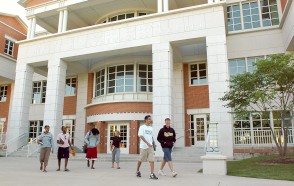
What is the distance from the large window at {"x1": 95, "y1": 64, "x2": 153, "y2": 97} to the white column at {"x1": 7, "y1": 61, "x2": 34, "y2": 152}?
6.36 metres

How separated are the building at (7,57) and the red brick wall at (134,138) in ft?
Answer: 48.1

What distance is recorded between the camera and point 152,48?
17.0 metres

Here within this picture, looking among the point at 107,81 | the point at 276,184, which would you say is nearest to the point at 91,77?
the point at 107,81

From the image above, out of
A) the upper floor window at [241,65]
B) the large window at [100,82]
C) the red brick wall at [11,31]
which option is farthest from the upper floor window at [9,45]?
the upper floor window at [241,65]

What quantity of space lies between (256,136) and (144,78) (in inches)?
347

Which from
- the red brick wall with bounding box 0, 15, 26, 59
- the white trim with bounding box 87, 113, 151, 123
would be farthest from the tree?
the red brick wall with bounding box 0, 15, 26, 59

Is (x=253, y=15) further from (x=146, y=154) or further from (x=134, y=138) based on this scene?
(x=146, y=154)

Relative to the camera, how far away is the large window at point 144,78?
1989 cm

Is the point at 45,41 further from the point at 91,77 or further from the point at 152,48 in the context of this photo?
the point at 152,48

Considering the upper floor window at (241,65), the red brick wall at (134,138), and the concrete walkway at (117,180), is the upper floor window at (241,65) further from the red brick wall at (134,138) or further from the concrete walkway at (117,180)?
the concrete walkway at (117,180)

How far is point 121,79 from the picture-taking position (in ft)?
66.2

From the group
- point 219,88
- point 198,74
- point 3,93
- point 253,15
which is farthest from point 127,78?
point 3,93

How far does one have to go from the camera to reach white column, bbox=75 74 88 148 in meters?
22.6

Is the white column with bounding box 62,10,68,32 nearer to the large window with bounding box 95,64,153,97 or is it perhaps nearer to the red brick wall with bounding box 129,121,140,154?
the large window with bounding box 95,64,153,97
